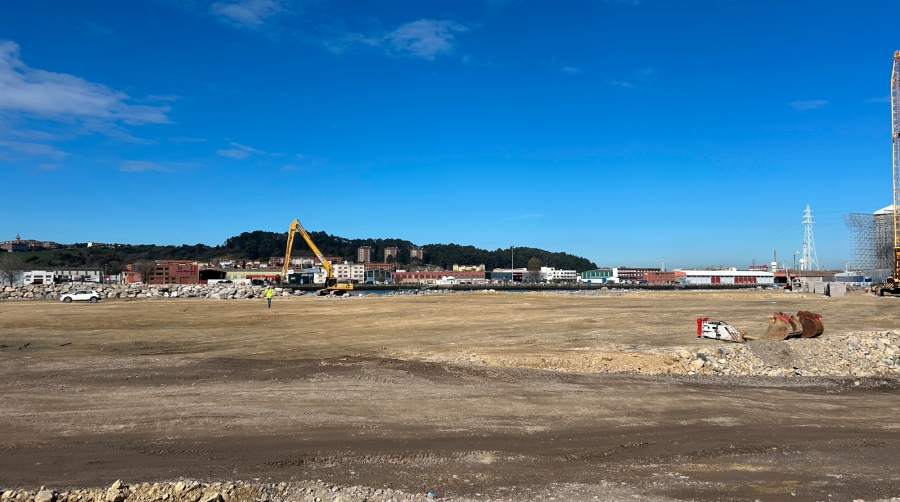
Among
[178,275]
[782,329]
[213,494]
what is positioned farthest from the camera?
[178,275]

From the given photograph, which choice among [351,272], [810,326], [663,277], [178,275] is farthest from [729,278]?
[178,275]

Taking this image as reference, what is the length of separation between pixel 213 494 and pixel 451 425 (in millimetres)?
4554

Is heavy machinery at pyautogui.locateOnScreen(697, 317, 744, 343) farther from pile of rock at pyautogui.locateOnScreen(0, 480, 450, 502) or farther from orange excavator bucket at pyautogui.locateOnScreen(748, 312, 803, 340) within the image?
pile of rock at pyautogui.locateOnScreen(0, 480, 450, 502)

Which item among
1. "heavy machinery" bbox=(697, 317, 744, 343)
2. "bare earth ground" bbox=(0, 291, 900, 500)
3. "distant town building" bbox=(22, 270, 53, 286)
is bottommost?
"bare earth ground" bbox=(0, 291, 900, 500)

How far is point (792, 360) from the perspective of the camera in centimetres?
1761

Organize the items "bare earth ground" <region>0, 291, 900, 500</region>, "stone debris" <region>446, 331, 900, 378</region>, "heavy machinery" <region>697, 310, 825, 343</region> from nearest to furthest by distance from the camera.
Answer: "bare earth ground" <region>0, 291, 900, 500</region>
"stone debris" <region>446, 331, 900, 378</region>
"heavy machinery" <region>697, 310, 825, 343</region>

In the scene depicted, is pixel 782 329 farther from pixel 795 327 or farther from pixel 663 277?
pixel 663 277

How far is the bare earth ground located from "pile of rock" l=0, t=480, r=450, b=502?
410 mm

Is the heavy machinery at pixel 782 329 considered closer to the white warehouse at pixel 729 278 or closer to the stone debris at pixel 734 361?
the stone debris at pixel 734 361

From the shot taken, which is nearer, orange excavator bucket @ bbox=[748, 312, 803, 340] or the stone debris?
the stone debris

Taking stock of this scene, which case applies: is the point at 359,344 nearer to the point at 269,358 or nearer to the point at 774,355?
the point at 269,358

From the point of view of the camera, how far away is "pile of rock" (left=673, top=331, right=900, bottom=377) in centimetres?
1666

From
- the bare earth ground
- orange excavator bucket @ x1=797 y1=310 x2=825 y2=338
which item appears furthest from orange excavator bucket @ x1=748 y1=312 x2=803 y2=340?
the bare earth ground

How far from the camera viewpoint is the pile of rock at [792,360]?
16.7 metres
